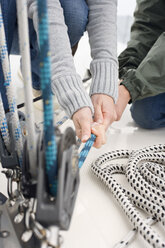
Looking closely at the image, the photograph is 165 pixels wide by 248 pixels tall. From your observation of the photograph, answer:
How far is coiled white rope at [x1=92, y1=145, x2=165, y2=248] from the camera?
0.53 metres

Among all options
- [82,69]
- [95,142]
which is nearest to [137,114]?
[95,142]

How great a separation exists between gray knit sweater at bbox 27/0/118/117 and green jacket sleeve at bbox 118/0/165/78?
0.29m

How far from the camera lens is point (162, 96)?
0.96 m

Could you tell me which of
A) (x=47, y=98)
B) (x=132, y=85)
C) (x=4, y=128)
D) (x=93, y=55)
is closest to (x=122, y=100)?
(x=132, y=85)

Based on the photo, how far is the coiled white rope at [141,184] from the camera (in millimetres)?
532

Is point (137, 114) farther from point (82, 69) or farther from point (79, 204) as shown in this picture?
point (82, 69)

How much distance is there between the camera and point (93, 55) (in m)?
0.72

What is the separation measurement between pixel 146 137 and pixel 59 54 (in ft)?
1.52

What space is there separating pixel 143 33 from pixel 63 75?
59cm

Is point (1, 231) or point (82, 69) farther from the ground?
point (1, 231)

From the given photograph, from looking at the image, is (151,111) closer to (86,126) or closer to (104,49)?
(104,49)

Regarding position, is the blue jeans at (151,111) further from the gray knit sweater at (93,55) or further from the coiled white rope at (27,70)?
the coiled white rope at (27,70)

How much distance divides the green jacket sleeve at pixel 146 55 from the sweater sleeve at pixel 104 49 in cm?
18

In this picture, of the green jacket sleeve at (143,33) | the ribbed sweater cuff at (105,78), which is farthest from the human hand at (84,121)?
the green jacket sleeve at (143,33)
